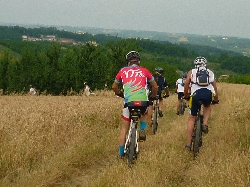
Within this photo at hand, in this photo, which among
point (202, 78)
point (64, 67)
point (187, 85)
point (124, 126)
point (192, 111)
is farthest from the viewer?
point (64, 67)

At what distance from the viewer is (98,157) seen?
228 inches

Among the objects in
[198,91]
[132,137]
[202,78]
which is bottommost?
[132,137]

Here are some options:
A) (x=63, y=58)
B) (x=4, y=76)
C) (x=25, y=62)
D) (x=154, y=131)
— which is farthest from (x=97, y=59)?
(x=154, y=131)

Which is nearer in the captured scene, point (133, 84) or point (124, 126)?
point (133, 84)

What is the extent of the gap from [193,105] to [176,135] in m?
1.62

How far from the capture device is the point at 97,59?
4341 centimetres

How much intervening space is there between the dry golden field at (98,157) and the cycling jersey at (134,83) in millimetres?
1109

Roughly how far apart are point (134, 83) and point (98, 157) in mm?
1764

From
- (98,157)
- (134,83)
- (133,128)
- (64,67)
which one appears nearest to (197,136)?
(133,128)

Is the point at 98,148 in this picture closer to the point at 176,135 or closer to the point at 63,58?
the point at 176,135

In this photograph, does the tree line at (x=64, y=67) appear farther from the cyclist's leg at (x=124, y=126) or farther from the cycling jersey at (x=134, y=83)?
the cycling jersey at (x=134, y=83)

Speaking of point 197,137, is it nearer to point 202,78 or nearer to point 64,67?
point 202,78

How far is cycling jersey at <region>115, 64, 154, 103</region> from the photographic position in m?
5.08

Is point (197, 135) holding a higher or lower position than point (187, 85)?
lower
